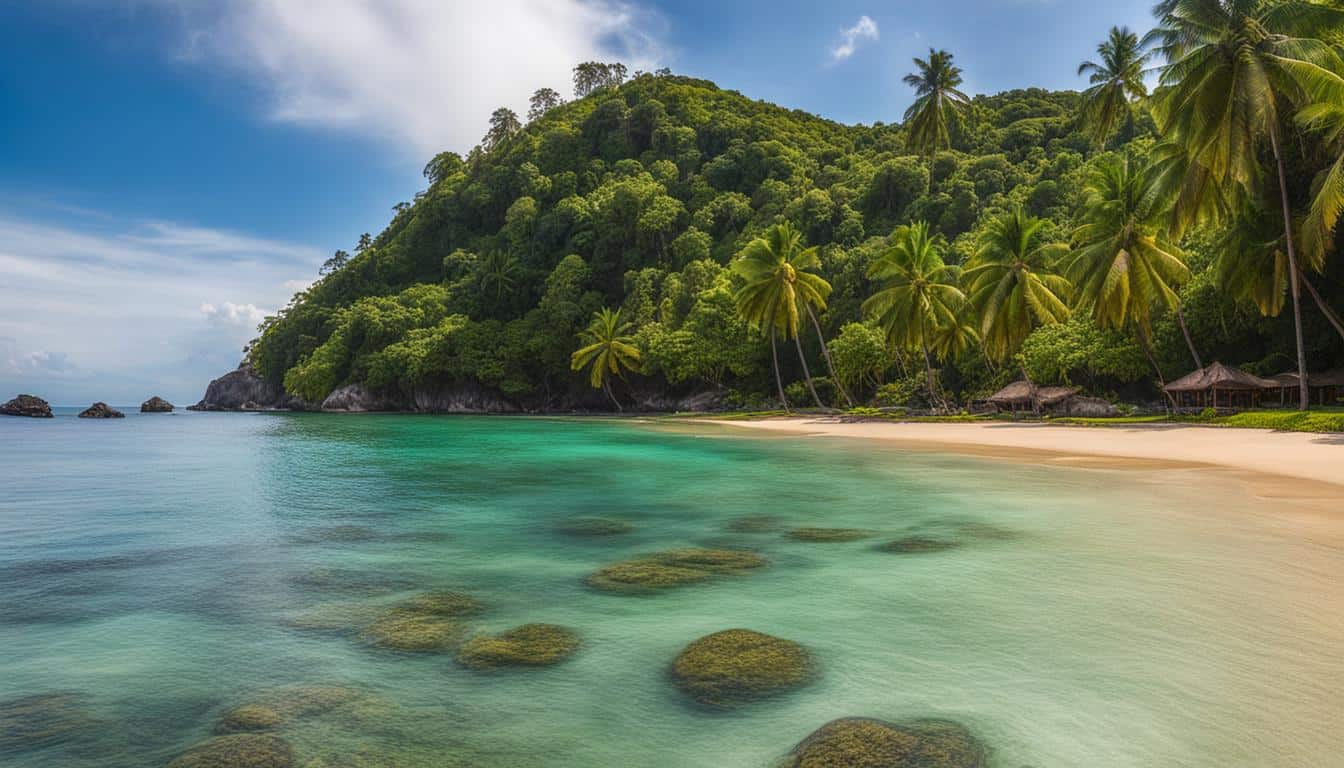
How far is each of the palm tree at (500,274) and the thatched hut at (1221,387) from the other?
189ft

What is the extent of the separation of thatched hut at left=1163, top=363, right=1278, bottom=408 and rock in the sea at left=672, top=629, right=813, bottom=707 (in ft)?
98.9

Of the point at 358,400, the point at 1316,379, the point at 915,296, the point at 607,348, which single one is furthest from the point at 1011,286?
the point at 358,400

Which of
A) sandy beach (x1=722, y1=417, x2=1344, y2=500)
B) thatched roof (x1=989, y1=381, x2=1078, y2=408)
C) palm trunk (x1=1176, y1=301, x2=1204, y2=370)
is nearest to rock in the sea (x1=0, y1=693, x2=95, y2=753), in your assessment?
sandy beach (x1=722, y1=417, x2=1344, y2=500)

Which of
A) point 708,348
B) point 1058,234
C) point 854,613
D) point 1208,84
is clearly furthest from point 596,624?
point 708,348

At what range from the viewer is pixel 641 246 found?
68.2 meters

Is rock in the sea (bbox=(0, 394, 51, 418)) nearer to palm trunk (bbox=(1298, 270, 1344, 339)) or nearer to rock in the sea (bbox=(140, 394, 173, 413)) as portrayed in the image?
rock in the sea (bbox=(140, 394, 173, 413))

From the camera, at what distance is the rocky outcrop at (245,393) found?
306 feet

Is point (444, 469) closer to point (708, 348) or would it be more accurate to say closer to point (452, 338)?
point (708, 348)

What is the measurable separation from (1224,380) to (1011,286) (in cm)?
904

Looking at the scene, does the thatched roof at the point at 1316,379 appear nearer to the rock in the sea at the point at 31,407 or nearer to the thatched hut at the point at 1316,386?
the thatched hut at the point at 1316,386

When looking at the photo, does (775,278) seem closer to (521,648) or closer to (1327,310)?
(1327,310)

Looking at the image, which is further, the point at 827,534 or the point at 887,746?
the point at 827,534

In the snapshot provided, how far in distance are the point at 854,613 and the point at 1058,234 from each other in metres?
39.9

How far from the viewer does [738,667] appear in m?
5.00
